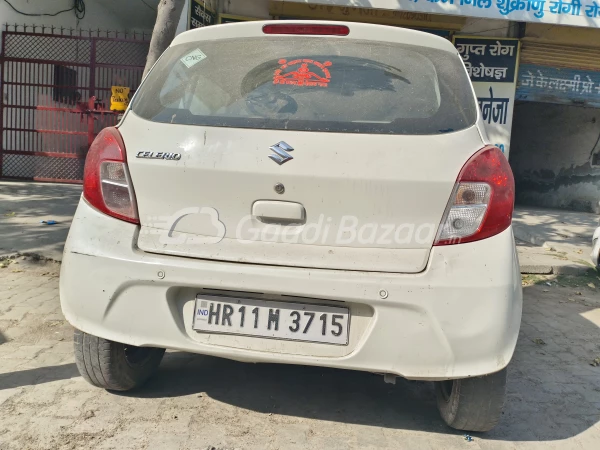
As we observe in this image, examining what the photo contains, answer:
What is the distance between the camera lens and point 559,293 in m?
5.52

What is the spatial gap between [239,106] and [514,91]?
7970 millimetres

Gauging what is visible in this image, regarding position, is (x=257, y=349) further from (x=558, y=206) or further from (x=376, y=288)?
(x=558, y=206)

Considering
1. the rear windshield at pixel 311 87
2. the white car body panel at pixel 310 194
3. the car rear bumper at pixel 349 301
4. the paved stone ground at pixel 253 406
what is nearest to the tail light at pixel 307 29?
the rear windshield at pixel 311 87

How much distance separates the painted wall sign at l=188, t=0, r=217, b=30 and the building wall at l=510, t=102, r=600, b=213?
7.20 metres

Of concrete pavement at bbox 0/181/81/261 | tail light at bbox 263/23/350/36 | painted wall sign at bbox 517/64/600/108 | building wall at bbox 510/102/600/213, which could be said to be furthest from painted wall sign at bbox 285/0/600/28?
tail light at bbox 263/23/350/36

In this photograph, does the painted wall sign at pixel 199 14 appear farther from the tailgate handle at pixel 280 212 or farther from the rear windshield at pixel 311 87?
the tailgate handle at pixel 280 212

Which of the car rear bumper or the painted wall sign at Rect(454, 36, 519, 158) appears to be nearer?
the car rear bumper

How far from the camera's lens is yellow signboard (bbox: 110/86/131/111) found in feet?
27.9

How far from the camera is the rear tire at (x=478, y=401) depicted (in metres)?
2.50

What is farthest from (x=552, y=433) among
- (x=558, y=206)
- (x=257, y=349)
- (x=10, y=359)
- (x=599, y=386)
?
(x=558, y=206)

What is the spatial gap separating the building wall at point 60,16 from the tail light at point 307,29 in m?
7.76

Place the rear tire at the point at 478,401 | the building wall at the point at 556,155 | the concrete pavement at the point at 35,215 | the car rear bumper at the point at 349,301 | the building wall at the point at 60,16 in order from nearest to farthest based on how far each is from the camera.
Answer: the car rear bumper at the point at 349,301 < the rear tire at the point at 478,401 < the concrete pavement at the point at 35,215 < the building wall at the point at 60,16 < the building wall at the point at 556,155

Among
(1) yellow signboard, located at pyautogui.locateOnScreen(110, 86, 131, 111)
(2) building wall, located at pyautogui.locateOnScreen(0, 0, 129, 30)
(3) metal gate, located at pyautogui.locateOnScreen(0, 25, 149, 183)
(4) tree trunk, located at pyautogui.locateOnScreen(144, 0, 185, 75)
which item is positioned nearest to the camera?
(4) tree trunk, located at pyautogui.locateOnScreen(144, 0, 185, 75)

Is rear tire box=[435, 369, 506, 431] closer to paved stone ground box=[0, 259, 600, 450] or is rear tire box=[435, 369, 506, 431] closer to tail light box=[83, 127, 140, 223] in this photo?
paved stone ground box=[0, 259, 600, 450]
